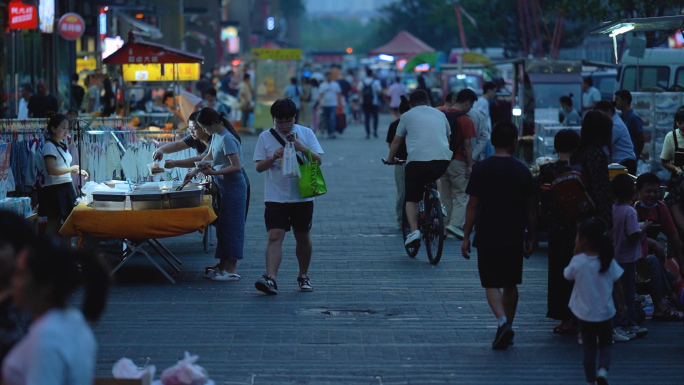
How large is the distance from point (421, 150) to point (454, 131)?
133cm

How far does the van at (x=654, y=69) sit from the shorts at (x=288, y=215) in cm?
1340

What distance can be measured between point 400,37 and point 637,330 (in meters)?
45.8

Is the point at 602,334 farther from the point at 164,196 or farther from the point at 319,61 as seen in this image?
the point at 319,61

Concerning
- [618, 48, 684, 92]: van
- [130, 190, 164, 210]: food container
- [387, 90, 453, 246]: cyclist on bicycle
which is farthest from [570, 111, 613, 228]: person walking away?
[618, 48, 684, 92]: van

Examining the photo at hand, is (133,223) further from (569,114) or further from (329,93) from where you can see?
(329,93)

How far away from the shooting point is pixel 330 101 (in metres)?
31.6

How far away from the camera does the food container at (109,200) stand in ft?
31.9

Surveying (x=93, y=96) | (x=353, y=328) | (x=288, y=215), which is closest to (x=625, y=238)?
(x=353, y=328)

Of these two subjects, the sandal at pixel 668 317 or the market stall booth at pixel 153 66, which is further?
the market stall booth at pixel 153 66

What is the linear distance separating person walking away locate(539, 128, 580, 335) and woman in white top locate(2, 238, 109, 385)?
4.68 meters

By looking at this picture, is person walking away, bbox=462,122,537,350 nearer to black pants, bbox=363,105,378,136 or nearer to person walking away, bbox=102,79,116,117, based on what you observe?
person walking away, bbox=102,79,116,117

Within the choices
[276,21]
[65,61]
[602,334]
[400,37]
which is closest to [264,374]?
[602,334]

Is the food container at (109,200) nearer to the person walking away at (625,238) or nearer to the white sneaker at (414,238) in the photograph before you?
the white sneaker at (414,238)

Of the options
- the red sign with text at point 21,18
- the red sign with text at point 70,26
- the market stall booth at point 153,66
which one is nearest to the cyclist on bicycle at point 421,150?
the market stall booth at point 153,66
